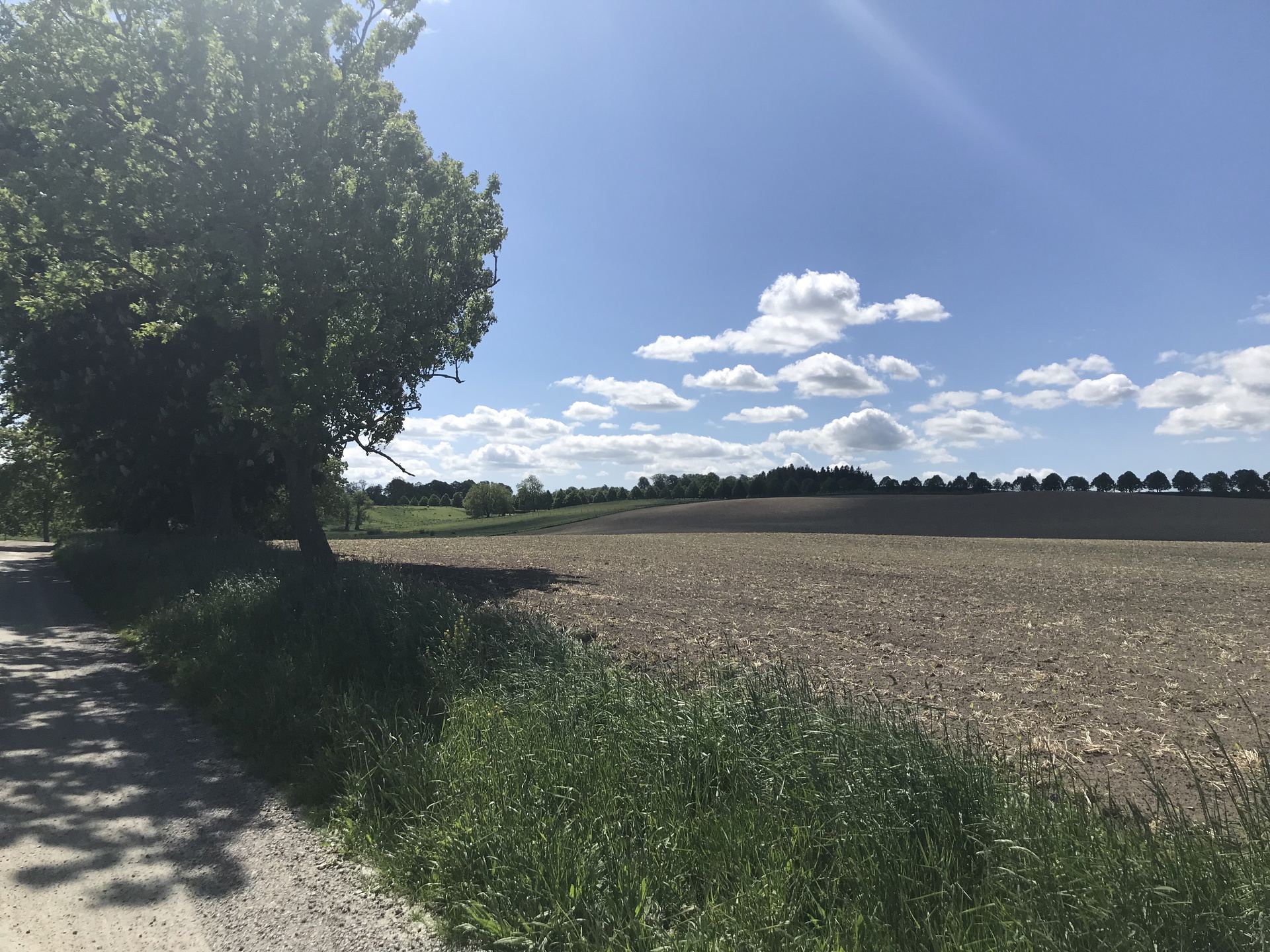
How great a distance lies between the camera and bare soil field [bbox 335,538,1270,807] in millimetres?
8734

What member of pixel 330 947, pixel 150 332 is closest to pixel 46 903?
pixel 330 947

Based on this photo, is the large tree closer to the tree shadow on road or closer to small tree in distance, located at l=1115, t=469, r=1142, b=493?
the tree shadow on road

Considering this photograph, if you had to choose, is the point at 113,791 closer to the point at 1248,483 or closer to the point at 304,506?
the point at 304,506

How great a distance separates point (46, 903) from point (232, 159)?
49.0ft

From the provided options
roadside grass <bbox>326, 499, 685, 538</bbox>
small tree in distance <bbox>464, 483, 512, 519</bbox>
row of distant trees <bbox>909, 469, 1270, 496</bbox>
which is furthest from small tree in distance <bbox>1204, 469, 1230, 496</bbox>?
small tree in distance <bbox>464, 483, 512, 519</bbox>

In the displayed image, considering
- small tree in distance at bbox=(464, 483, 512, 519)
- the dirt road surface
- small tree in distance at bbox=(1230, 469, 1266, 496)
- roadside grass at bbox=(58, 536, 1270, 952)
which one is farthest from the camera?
small tree in distance at bbox=(464, 483, 512, 519)

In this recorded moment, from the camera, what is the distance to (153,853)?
15.4 ft

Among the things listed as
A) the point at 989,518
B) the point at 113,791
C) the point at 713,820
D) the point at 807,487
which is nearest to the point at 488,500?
the point at 807,487

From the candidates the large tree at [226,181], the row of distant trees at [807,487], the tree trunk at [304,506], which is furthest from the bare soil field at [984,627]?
the row of distant trees at [807,487]

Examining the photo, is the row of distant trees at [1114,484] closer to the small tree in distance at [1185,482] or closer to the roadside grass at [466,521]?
the small tree in distance at [1185,482]

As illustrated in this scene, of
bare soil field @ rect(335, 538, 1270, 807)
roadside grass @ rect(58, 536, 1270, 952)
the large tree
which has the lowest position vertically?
bare soil field @ rect(335, 538, 1270, 807)

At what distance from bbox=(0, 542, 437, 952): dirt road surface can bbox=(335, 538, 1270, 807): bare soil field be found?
5.58 m

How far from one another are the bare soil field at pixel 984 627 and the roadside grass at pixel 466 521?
3882 cm

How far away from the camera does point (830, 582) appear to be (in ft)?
75.0
